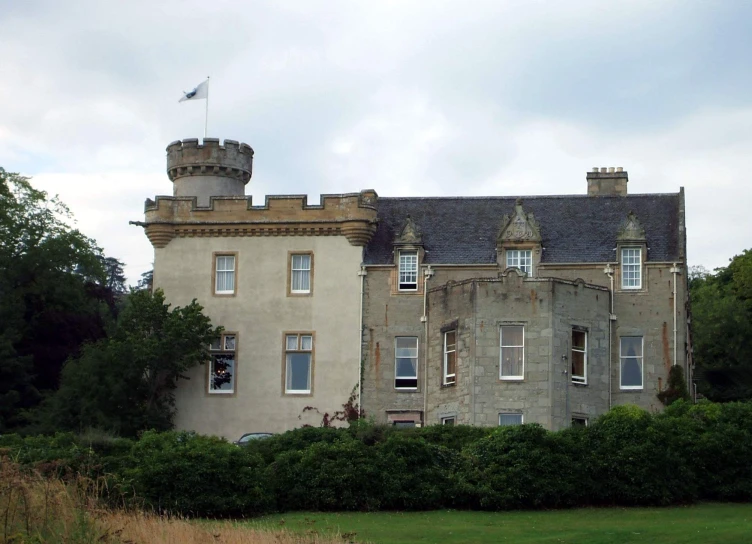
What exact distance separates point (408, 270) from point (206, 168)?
9.49 m

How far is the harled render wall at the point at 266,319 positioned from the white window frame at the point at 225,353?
16 cm

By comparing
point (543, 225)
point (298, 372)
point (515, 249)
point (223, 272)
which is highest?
point (543, 225)

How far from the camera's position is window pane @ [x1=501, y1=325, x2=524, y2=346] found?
46750 millimetres

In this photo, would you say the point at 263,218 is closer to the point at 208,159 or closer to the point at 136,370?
the point at 208,159

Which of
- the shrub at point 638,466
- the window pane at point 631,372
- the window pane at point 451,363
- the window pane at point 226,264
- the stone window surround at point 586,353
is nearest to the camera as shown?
the shrub at point 638,466

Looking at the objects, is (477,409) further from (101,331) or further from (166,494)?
(101,331)

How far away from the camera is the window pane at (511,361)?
46.4m

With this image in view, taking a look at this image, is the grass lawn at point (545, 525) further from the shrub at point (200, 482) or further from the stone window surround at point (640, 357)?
the stone window surround at point (640, 357)

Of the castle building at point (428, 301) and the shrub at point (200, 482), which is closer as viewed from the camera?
the shrub at point (200, 482)

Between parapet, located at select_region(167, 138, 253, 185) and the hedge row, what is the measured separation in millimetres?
22205

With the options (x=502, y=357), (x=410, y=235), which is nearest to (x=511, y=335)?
(x=502, y=357)

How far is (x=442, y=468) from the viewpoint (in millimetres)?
32500

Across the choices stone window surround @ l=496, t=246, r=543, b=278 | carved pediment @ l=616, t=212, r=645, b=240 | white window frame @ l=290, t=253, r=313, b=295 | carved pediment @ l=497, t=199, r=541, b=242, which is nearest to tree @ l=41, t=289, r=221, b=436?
white window frame @ l=290, t=253, r=313, b=295

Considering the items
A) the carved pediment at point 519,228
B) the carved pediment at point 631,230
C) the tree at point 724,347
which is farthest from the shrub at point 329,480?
the tree at point 724,347
